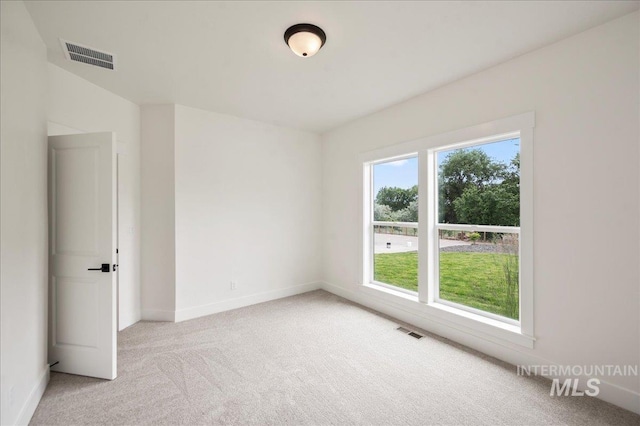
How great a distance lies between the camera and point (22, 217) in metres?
1.85

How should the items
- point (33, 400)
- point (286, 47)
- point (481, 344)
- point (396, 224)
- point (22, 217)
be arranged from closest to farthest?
point (22, 217) < point (33, 400) < point (286, 47) < point (481, 344) < point (396, 224)

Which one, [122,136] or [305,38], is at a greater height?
[305,38]

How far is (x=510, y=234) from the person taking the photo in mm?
2699

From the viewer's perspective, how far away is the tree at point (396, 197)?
365 cm

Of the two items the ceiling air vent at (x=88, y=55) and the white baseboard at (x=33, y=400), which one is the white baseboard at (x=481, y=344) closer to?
the white baseboard at (x=33, y=400)

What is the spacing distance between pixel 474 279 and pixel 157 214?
3.98 metres

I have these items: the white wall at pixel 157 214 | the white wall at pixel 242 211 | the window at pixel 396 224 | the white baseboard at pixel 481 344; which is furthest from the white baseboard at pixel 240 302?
the window at pixel 396 224

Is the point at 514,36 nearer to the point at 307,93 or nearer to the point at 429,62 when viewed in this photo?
the point at 429,62

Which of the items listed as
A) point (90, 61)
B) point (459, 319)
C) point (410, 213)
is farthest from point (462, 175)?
A: point (90, 61)

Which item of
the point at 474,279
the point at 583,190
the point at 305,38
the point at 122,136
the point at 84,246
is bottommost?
the point at 474,279

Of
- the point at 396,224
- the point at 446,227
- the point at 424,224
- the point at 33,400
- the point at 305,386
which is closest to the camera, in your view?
the point at 33,400

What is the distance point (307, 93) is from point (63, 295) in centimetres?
317

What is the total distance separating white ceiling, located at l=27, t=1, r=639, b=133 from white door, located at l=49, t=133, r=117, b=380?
839 mm

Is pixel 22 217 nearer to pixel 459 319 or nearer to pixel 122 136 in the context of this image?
pixel 122 136
